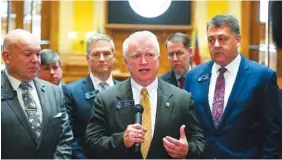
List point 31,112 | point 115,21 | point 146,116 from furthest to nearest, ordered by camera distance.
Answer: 1. point 115,21
2. point 31,112
3. point 146,116

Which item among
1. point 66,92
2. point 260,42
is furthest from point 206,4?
point 66,92

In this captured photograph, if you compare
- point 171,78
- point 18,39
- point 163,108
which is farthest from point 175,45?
point 18,39

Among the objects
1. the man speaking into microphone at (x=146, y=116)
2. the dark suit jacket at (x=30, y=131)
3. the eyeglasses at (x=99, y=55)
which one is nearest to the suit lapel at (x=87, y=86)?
the eyeglasses at (x=99, y=55)

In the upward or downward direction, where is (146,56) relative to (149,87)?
upward

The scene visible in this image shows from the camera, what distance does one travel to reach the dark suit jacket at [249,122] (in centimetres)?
274

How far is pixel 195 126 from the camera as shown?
261 cm

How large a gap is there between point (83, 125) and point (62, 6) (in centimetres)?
569

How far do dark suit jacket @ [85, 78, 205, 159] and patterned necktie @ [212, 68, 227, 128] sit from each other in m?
0.20

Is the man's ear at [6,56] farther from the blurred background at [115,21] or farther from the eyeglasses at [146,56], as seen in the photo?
the blurred background at [115,21]

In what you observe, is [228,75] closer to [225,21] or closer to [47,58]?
[225,21]

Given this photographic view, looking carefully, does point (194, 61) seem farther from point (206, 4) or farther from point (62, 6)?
point (62, 6)

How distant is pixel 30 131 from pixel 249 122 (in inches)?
45.1

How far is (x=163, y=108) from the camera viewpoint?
2.57 meters

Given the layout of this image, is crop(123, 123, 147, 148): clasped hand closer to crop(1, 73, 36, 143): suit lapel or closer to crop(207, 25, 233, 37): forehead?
crop(1, 73, 36, 143): suit lapel
